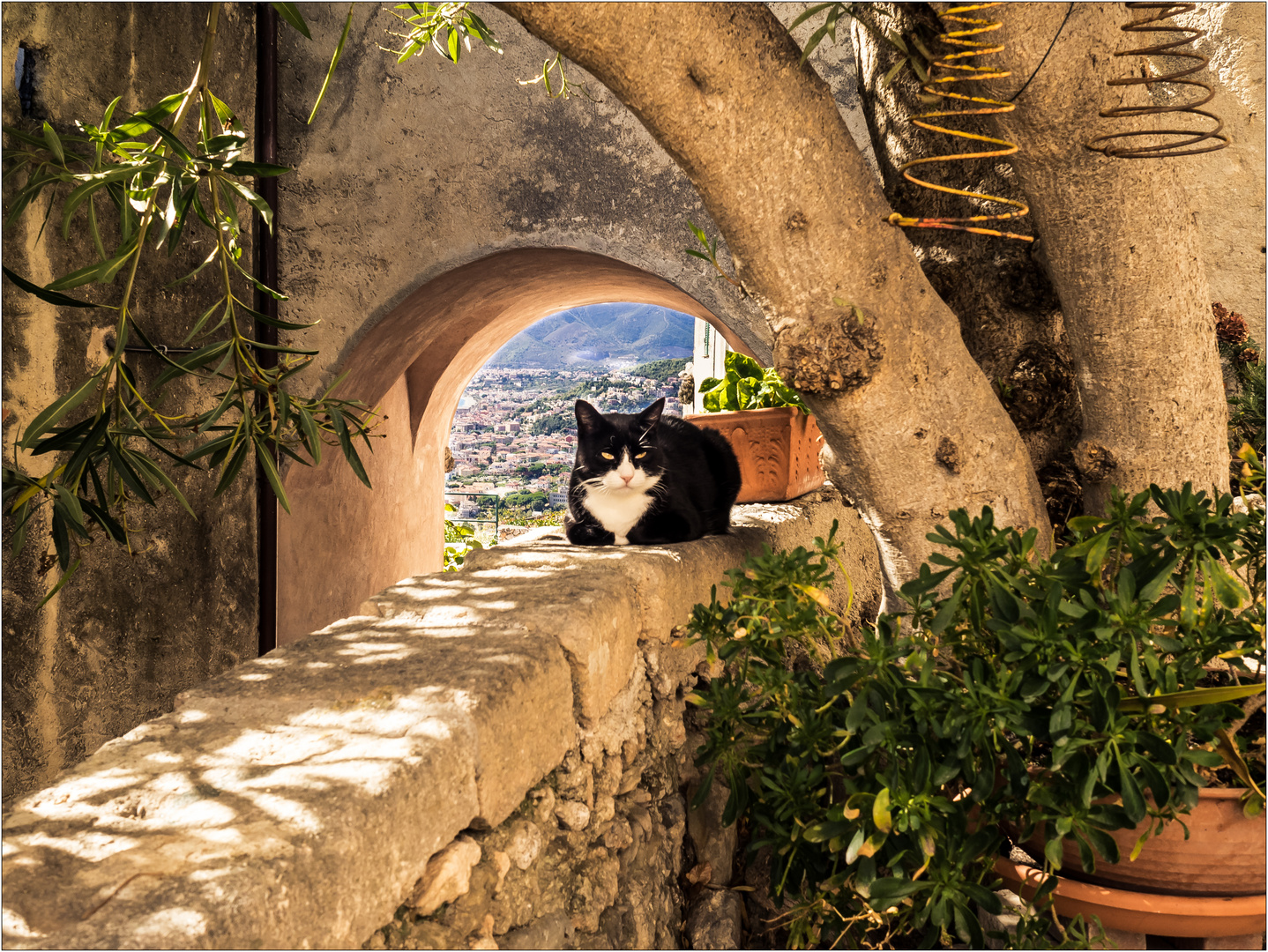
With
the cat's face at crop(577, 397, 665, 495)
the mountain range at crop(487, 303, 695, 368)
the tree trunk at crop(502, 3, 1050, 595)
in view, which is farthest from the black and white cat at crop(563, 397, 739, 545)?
the mountain range at crop(487, 303, 695, 368)

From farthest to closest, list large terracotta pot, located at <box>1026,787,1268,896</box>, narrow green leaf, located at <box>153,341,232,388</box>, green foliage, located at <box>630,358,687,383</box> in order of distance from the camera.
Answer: green foliage, located at <box>630,358,687,383</box>
narrow green leaf, located at <box>153,341,232,388</box>
large terracotta pot, located at <box>1026,787,1268,896</box>

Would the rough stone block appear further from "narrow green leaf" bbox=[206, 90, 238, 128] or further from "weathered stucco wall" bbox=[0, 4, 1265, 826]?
"weathered stucco wall" bbox=[0, 4, 1265, 826]

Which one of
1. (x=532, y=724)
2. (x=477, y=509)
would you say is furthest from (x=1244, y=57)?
(x=477, y=509)

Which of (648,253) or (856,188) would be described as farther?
(648,253)

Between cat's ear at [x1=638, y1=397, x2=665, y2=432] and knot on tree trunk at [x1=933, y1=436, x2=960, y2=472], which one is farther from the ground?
cat's ear at [x1=638, y1=397, x2=665, y2=432]

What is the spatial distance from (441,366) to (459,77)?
1984 mm

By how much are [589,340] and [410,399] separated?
53.2 inches

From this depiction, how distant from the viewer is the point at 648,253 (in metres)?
3.29

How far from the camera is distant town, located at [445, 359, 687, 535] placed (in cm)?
496

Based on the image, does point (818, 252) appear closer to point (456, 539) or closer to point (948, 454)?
point (948, 454)

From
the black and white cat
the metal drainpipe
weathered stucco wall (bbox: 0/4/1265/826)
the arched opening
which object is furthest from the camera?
the arched opening

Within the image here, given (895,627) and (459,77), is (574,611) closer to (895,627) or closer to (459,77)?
(895,627)

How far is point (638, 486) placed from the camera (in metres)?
2.19

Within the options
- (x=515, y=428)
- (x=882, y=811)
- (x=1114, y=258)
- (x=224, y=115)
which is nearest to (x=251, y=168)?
(x=224, y=115)
